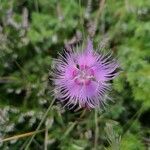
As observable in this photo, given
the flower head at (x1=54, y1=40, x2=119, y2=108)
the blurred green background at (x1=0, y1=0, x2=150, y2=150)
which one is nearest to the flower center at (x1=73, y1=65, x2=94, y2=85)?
the flower head at (x1=54, y1=40, x2=119, y2=108)

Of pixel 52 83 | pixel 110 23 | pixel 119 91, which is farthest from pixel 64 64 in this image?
pixel 110 23

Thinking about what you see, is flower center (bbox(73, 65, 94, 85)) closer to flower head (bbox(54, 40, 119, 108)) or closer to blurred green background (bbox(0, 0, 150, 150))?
flower head (bbox(54, 40, 119, 108))

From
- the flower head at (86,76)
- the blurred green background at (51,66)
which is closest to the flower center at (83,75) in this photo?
the flower head at (86,76)

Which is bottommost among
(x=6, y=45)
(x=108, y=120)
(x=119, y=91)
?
(x=108, y=120)

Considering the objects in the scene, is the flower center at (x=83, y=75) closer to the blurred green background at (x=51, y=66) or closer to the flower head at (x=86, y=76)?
the flower head at (x=86, y=76)

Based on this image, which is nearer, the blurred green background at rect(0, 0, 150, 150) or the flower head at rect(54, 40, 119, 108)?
the flower head at rect(54, 40, 119, 108)

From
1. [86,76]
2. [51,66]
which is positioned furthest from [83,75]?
[51,66]

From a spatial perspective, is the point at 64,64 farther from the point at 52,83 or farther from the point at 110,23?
the point at 110,23
